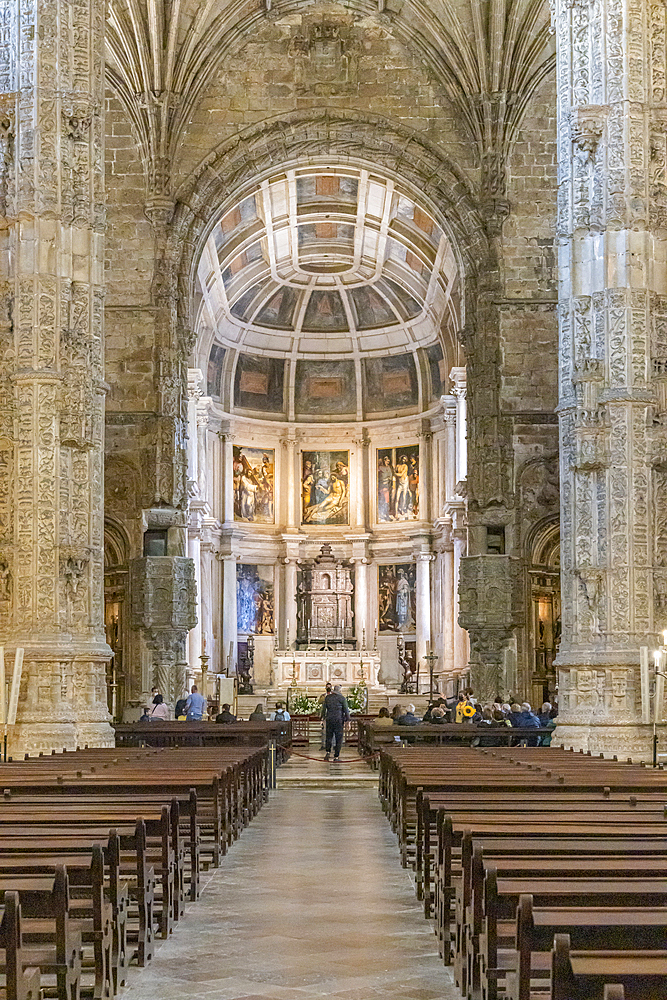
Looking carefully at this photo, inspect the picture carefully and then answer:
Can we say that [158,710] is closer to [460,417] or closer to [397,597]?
[460,417]

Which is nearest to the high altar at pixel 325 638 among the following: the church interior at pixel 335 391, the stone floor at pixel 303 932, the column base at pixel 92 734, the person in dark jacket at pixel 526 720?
the church interior at pixel 335 391

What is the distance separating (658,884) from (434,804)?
3.70 m

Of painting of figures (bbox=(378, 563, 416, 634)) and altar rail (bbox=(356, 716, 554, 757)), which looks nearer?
altar rail (bbox=(356, 716, 554, 757))

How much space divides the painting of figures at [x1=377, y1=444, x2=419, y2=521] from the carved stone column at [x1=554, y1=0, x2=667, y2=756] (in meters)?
29.4

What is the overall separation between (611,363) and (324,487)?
32230 mm

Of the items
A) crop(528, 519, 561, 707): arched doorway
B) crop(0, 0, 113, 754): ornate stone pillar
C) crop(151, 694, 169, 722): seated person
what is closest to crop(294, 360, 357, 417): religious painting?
crop(528, 519, 561, 707): arched doorway

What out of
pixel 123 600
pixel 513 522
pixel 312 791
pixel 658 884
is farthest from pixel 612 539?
pixel 123 600

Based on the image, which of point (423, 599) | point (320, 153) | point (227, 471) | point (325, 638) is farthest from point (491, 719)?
point (227, 471)

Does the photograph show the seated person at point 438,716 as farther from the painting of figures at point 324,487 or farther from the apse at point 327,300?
the painting of figures at point 324,487

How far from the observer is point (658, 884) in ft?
17.1

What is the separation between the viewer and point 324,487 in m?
48.9

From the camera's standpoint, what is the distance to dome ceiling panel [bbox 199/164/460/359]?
3731 cm

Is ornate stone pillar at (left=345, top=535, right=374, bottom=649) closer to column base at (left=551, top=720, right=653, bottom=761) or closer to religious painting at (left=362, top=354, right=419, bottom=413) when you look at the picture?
religious painting at (left=362, top=354, right=419, bottom=413)

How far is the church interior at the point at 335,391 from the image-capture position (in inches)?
634
